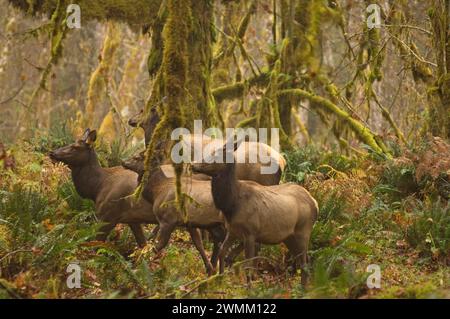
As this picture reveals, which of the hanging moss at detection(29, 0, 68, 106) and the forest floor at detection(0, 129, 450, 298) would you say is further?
the hanging moss at detection(29, 0, 68, 106)

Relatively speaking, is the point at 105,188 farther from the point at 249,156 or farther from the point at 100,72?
the point at 100,72

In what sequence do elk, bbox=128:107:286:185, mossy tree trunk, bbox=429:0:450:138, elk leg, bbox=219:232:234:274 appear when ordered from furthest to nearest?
mossy tree trunk, bbox=429:0:450:138
elk, bbox=128:107:286:185
elk leg, bbox=219:232:234:274

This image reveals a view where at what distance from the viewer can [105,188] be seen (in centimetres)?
1340

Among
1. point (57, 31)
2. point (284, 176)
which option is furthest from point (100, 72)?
point (57, 31)

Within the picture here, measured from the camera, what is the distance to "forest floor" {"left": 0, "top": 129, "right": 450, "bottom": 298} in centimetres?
952

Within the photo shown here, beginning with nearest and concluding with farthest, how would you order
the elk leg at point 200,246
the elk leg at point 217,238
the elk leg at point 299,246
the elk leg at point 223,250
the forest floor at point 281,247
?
the forest floor at point 281,247, the elk leg at point 223,250, the elk leg at point 299,246, the elk leg at point 200,246, the elk leg at point 217,238

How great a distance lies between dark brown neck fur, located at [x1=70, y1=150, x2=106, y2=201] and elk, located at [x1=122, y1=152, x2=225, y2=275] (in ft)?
3.93

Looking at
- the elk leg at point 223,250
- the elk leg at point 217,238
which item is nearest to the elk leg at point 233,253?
the elk leg at point 223,250

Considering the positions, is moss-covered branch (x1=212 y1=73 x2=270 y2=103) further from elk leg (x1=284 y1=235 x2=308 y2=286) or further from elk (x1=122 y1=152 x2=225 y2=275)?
elk leg (x1=284 y1=235 x2=308 y2=286)

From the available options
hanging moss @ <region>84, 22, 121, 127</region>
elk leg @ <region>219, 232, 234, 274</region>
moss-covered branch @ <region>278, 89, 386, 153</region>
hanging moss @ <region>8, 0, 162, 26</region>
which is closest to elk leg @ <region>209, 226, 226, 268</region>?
elk leg @ <region>219, 232, 234, 274</region>

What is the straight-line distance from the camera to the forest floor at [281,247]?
31.2 feet

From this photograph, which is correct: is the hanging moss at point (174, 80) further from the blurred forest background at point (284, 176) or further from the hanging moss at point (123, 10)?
the hanging moss at point (123, 10)

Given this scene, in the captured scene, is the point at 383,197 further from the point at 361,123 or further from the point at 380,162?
the point at 361,123

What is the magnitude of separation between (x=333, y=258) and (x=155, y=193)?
10.3 ft
